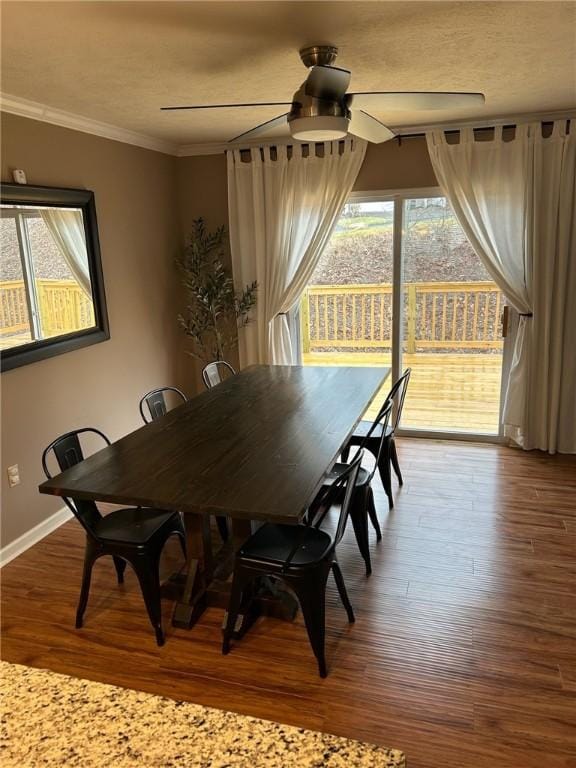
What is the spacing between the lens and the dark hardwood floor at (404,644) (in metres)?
2.06

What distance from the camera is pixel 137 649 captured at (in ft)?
8.14

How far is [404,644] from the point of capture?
2.46 m

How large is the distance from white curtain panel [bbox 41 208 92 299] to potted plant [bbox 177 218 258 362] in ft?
3.72

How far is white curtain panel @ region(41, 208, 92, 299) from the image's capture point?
3.54 metres

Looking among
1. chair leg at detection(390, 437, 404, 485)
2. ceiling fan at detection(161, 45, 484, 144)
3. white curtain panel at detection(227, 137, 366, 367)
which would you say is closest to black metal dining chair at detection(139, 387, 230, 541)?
chair leg at detection(390, 437, 404, 485)

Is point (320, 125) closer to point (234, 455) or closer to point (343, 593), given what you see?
point (234, 455)

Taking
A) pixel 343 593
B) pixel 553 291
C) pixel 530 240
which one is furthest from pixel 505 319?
pixel 343 593

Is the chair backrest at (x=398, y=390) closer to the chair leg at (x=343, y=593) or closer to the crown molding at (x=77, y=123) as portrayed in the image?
the chair leg at (x=343, y=593)

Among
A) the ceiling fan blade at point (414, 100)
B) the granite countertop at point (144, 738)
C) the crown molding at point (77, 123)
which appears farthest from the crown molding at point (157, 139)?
the granite countertop at point (144, 738)

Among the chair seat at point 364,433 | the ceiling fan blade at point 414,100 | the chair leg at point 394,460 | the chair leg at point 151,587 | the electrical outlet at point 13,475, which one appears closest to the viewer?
the ceiling fan blade at point 414,100

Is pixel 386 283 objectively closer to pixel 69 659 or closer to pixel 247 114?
pixel 247 114

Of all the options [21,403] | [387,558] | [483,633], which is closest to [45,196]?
[21,403]

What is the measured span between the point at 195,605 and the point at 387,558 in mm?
1078

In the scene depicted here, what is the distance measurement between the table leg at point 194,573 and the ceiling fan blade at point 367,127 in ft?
6.47
